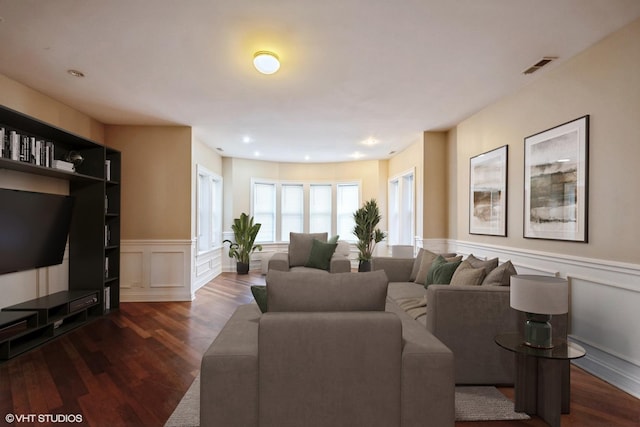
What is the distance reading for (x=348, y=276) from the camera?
184cm

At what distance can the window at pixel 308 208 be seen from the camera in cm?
833

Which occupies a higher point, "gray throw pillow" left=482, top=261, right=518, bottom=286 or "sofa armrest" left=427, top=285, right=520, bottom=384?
"gray throw pillow" left=482, top=261, right=518, bottom=286

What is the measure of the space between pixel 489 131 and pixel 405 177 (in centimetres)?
275

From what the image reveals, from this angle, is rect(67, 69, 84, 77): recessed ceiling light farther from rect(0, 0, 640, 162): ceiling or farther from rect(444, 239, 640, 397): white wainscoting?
rect(444, 239, 640, 397): white wainscoting

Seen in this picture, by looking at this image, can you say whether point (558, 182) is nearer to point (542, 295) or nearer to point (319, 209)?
point (542, 295)

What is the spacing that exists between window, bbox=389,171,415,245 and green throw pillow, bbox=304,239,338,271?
Answer: 2493 mm

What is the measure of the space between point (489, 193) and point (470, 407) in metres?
2.81

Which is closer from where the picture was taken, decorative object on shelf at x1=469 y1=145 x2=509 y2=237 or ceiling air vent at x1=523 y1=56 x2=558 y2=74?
ceiling air vent at x1=523 y1=56 x2=558 y2=74

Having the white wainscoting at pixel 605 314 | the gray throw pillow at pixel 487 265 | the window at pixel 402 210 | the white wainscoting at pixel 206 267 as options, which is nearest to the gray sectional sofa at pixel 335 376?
the gray throw pillow at pixel 487 265

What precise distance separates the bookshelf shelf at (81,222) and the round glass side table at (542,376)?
4062mm

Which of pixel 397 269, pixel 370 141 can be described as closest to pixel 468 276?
pixel 397 269

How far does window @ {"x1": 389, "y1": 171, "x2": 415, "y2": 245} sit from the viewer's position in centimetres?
697

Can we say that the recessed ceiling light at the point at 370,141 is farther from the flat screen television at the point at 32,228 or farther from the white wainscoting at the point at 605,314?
the flat screen television at the point at 32,228

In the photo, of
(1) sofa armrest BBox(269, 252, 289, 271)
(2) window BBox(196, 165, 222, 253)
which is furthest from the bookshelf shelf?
(1) sofa armrest BBox(269, 252, 289, 271)
